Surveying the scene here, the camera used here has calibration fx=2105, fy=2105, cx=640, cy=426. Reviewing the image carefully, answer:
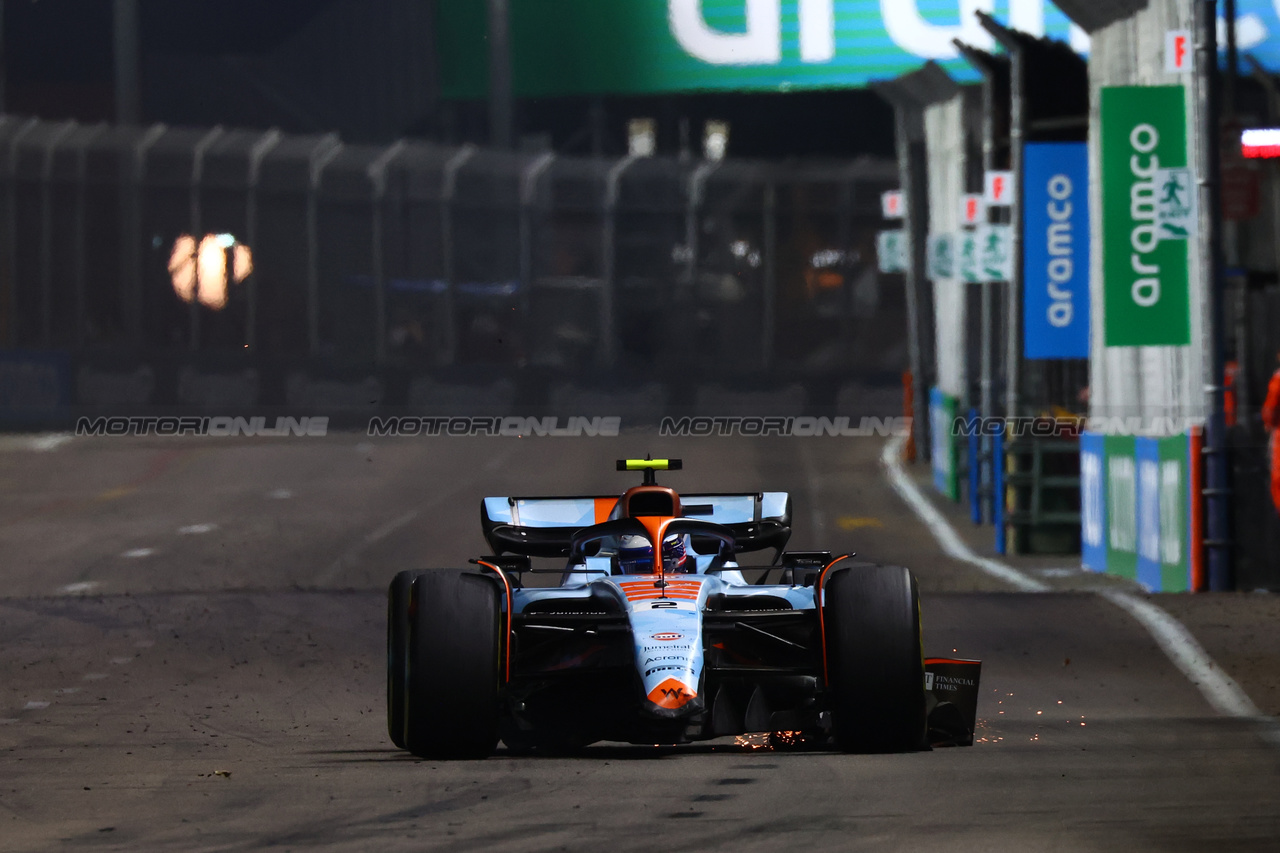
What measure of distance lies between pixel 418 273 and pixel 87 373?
24.8 feet

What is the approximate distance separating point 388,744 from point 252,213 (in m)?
35.6

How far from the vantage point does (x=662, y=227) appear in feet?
146

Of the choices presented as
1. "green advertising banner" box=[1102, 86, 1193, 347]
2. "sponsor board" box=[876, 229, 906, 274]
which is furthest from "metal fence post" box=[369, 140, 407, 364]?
"green advertising banner" box=[1102, 86, 1193, 347]

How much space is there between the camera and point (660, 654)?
7934 millimetres

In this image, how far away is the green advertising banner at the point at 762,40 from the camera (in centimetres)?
4603

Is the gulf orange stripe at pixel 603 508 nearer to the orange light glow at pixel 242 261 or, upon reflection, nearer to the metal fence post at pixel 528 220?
the metal fence post at pixel 528 220

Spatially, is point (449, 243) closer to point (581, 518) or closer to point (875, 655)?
point (581, 518)

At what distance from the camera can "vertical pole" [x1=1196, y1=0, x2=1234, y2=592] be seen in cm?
1459

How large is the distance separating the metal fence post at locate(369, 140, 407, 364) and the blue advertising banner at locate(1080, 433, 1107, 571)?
1040 inches

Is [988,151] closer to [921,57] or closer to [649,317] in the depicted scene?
[649,317]

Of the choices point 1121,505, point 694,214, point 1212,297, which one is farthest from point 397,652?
point 694,214

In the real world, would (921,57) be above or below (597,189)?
above

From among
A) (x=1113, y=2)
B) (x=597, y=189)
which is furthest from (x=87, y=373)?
(x=1113, y=2)

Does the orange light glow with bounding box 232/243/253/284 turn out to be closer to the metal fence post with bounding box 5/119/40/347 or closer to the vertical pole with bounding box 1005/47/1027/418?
the metal fence post with bounding box 5/119/40/347
